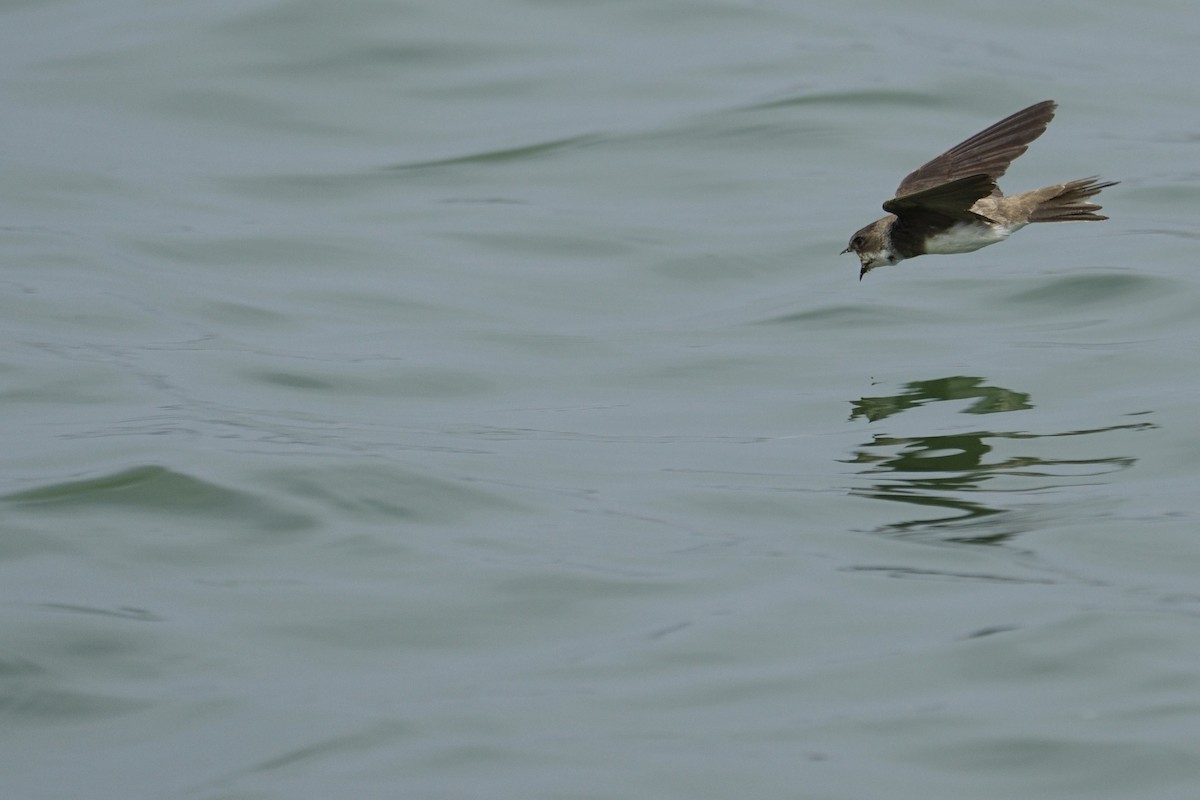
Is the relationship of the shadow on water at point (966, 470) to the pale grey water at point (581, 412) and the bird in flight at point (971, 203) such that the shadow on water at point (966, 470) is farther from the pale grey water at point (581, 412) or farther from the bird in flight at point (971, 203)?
the bird in flight at point (971, 203)

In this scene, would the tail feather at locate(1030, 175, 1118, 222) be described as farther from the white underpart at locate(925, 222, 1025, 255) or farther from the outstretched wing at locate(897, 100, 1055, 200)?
the outstretched wing at locate(897, 100, 1055, 200)

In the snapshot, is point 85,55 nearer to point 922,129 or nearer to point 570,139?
point 570,139

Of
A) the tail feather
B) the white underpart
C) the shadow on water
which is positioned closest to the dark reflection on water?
the shadow on water

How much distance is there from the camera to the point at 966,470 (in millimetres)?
9250

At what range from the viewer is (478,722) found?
21.0 ft

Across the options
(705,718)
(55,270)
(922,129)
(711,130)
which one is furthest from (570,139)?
(705,718)

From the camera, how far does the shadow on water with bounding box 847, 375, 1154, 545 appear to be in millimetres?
8461

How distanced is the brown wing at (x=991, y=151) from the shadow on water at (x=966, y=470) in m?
1.26

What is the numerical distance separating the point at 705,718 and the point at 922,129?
11789mm

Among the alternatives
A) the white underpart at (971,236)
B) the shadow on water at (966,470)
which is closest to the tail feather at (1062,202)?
the white underpart at (971,236)

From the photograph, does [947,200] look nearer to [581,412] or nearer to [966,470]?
[966,470]

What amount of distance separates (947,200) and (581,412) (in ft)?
7.90

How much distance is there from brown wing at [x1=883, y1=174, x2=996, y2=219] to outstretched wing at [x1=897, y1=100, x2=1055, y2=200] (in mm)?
56

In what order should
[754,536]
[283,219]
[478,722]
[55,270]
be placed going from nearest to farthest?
[478,722]
[754,536]
[55,270]
[283,219]
